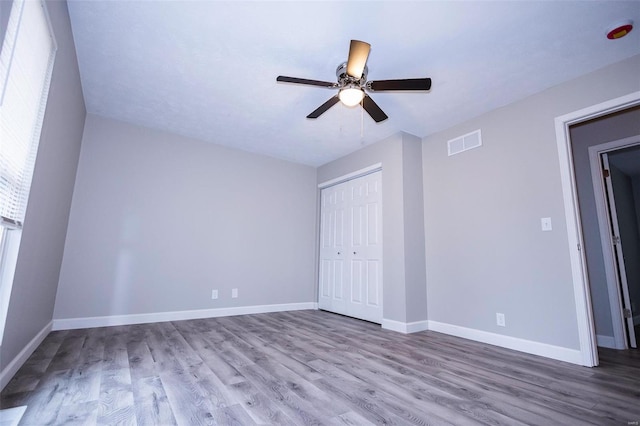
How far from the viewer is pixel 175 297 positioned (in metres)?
3.63

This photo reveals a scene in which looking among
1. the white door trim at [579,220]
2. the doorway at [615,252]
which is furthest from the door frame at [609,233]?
the white door trim at [579,220]

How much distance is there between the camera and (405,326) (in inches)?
127

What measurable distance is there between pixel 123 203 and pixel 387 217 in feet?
10.7

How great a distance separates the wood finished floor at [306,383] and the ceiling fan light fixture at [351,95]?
1.99m

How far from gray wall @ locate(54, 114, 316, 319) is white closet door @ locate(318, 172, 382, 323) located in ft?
1.09

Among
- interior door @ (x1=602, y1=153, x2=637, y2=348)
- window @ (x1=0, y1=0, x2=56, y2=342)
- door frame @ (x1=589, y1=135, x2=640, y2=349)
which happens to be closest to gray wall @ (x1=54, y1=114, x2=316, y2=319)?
window @ (x1=0, y1=0, x2=56, y2=342)

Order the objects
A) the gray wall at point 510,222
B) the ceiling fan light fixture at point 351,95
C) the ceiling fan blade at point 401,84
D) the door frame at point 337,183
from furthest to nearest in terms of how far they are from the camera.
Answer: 1. the door frame at point 337,183
2. the gray wall at point 510,222
3. the ceiling fan light fixture at point 351,95
4. the ceiling fan blade at point 401,84

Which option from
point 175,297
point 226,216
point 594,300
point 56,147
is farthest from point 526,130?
point 175,297

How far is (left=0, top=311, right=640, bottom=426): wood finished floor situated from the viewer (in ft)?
4.71

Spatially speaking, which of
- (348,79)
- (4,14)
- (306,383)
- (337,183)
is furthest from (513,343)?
(4,14)

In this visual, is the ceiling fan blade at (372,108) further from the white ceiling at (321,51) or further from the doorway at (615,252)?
the doorway at (615,252)

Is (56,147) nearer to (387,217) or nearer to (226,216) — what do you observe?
(226,216)

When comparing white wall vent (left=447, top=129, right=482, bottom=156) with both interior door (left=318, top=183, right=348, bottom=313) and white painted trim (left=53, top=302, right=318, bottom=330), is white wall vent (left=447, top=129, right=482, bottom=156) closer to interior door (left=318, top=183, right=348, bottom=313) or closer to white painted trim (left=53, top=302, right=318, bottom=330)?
interior door (left=318, top=183, right=348, bottom=313)

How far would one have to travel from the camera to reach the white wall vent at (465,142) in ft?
10.4
